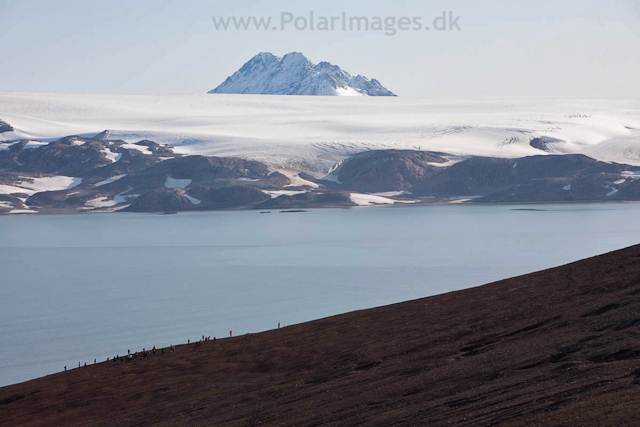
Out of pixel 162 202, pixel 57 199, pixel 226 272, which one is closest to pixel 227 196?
pixel 162 202

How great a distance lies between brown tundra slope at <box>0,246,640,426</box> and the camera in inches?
559

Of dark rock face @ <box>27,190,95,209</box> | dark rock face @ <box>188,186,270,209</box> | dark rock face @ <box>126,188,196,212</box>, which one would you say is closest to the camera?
dark rock face @ <box>126,188,196,212</box>

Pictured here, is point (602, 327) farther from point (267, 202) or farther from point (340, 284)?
point (267, 202)

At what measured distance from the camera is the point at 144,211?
176 metres

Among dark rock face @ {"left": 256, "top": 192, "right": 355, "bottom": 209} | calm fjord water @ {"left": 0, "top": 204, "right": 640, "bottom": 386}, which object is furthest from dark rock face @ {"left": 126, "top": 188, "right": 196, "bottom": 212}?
calm fjord water @ {"left": 0, "top": 204, "right": 640, "bottom": 386}

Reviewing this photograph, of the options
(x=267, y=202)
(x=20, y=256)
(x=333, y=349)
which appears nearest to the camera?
(x=333, y=349)

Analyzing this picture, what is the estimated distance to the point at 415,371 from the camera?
1919cm

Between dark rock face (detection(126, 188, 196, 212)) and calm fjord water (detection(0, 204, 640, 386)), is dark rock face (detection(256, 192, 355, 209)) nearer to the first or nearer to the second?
dark rock face (detection(126, 188, 196, 212))

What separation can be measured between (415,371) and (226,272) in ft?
134

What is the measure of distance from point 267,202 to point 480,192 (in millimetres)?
59612

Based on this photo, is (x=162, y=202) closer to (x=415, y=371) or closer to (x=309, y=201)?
(x=309, y=201)

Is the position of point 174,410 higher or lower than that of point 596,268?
lower

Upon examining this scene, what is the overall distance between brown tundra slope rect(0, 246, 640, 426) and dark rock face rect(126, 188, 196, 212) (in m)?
150

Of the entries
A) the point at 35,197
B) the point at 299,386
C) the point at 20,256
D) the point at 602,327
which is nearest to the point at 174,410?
the point at 299,386
